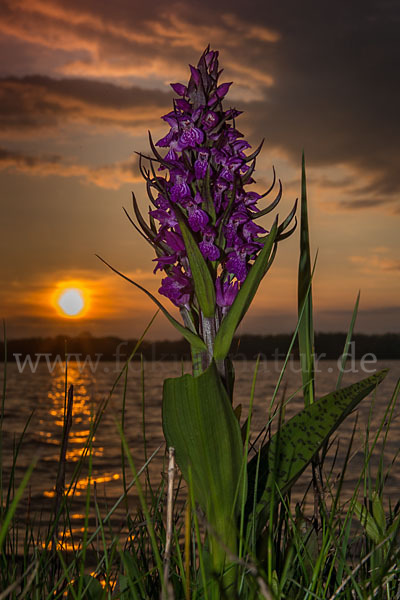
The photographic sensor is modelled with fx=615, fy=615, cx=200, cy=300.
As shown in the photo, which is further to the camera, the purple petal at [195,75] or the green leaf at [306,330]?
the green leaf at [306,330]

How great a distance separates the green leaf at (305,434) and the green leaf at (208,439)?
0.36ft

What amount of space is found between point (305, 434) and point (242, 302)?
0.49 metres

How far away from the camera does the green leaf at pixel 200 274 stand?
82.3 inches

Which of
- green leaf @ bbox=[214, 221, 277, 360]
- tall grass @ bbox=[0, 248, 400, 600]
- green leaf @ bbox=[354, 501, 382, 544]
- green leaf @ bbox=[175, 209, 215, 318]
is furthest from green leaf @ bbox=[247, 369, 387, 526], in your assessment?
green leaf @ bbox=[175, 209, 215, 318]

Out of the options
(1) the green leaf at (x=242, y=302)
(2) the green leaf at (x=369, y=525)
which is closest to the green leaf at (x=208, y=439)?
(1) the green leaf at (x=242, y=302)

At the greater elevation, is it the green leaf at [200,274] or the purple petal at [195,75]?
the purple petal at [195,75]

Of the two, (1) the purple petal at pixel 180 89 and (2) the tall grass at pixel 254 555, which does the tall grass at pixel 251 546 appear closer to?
(2) the tall grass at pixel 254 555

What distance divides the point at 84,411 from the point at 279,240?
50.0ft

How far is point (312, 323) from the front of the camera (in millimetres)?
2482

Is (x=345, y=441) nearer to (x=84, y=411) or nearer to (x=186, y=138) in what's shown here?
(x=186, y=138)

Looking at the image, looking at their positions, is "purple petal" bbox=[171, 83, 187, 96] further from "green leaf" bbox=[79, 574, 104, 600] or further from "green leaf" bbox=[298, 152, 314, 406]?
"green leaf" bbox=[79, 574, 104, 600]

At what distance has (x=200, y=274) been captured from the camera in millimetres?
2154

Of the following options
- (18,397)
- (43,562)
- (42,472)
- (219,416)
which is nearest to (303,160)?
(219,416)

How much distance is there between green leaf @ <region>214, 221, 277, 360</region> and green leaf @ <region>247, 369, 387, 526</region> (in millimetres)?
345
